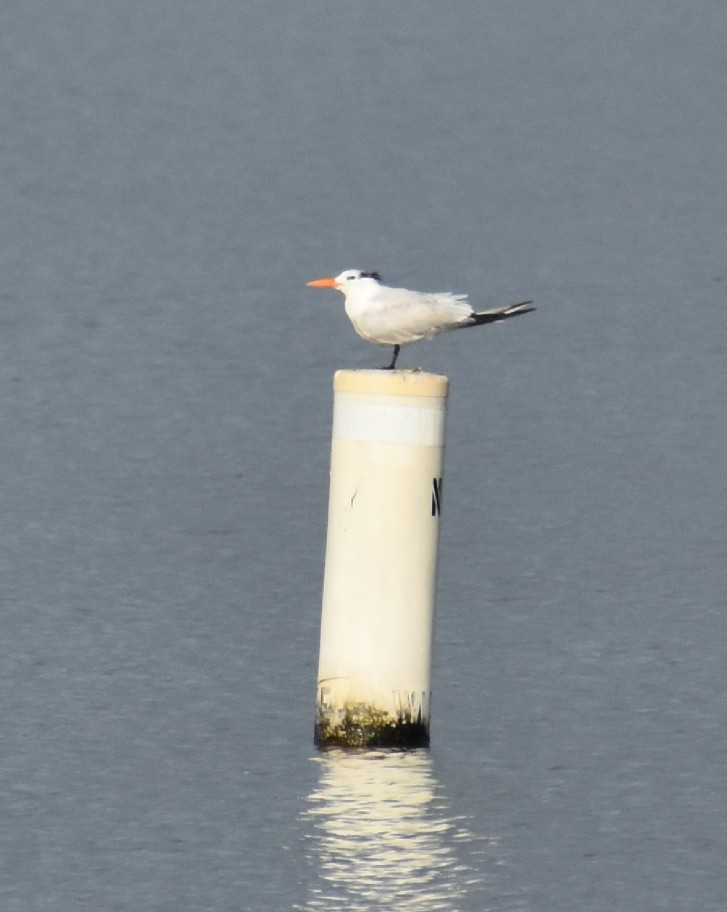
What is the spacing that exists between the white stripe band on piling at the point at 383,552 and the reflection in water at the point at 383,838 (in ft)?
0.86

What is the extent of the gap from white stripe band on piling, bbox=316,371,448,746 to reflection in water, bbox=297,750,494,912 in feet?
0.86

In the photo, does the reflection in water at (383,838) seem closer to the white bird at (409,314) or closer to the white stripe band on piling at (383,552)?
the white stripe band on piling at (383,552)

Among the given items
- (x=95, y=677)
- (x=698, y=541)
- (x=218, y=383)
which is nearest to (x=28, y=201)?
(x=218, y=383)

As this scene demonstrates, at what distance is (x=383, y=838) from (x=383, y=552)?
1.82 metres

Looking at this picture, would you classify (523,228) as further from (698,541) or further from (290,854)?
(290,854)

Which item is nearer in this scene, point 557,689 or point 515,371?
point 557,689

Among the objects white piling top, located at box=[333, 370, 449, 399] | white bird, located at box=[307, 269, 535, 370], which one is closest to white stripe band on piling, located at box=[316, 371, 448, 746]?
white piling top, located at box=[333, 370, 449, 399]

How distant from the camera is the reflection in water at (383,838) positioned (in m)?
11.1

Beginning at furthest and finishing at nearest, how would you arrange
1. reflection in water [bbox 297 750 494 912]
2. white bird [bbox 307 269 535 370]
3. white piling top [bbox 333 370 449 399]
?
white bird [bbox 307 269 535 370], white piling top [bbox 333 370 449 399], reflection in water [bbox 297 750 494 912]

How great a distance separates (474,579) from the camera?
17766 millimetres

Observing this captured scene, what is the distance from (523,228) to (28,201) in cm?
743

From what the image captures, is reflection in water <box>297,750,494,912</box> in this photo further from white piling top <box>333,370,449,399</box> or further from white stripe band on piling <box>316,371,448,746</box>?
white piling top <box>333,370,449,399</box>

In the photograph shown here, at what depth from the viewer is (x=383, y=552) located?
43.0ft

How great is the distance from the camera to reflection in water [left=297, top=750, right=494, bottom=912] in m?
11.1
